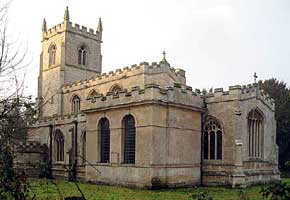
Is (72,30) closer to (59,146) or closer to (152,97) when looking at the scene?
(59,146)

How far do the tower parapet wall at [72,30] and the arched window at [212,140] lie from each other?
23.1m

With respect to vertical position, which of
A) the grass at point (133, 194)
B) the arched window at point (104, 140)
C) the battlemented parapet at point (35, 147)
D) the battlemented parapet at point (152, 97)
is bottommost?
the grass at point (133, 194)

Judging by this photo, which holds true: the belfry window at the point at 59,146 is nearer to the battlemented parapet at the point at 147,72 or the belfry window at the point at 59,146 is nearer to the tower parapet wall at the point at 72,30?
the battlemented parapet at the point at 147,72

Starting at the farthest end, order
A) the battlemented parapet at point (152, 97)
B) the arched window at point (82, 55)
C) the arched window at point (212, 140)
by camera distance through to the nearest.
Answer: the arched window at point (82, 55)
the arched window at point (212, 140)
the battlemented parapet at point (152, 97)

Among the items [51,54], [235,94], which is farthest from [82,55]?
[235,94]

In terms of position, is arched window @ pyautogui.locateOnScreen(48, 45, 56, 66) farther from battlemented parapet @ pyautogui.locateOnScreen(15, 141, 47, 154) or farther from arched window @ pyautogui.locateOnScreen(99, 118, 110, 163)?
arched window @ pyautogui.locateOnScreen(99, 118, 110, 163)

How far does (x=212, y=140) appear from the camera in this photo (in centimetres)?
2367

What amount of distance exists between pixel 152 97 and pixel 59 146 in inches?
506

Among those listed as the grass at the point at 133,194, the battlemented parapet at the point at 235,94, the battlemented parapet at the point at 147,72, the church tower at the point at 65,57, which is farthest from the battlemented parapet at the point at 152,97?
the church tower at the point at 65,57

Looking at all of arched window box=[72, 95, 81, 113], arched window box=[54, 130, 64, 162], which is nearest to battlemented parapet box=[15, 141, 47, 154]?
arched window box=[54, 130, 64, 162]

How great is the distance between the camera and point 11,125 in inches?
289

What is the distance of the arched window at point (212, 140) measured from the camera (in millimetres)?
23375

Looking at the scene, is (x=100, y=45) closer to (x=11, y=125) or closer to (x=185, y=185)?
(x=185, y=185)

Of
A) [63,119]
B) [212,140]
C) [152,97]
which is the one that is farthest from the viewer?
[63,119]
